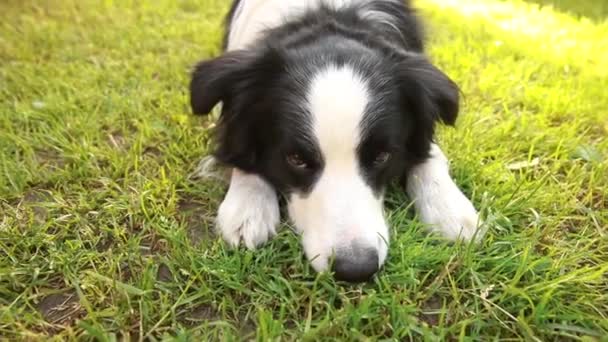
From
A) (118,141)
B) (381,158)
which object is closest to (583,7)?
(381,158)

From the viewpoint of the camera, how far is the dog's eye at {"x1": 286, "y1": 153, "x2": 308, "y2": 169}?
2.05 metres

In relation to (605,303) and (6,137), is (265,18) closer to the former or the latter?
(6,137)

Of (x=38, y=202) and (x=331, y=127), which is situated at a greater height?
(x=331, y=127)

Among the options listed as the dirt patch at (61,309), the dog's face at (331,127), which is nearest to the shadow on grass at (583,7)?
the dog's face at (331,127)

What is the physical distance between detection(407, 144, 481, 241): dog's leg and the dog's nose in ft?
1.58

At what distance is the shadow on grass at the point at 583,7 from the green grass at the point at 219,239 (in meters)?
1.56

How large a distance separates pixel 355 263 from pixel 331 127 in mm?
504

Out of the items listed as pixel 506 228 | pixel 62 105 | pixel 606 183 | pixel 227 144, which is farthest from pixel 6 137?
pixel 606 183

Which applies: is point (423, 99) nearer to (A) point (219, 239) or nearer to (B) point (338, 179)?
(B) point (338, 179)

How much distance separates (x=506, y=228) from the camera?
226 centimetres

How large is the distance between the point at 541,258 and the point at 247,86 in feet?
4.44

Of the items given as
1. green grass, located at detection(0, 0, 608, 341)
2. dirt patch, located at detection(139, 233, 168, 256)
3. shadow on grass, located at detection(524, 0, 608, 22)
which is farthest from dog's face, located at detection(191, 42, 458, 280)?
shadow on grass, located at detection(524, 0, 608, 22)

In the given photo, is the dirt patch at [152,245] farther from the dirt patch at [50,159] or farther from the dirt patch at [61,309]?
the dirt patch at [50,159]

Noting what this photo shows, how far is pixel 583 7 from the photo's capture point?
5.64 metres
